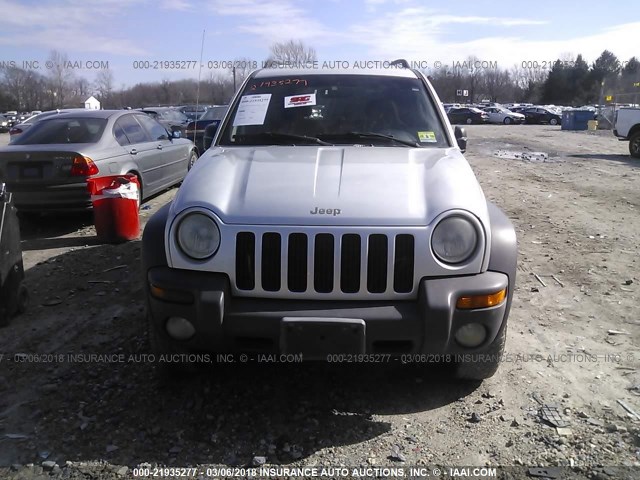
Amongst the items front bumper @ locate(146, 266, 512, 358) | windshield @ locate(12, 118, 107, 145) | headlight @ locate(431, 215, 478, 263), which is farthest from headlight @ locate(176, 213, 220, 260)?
windshield @ locate(12, 118, 107, 145)

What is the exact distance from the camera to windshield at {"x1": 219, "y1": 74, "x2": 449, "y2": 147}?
4.00m

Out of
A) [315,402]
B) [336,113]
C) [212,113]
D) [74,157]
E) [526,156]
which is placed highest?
[212,113]

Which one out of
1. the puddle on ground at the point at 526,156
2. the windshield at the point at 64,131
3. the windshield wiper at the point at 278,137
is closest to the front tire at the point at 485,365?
the windshield wiper at the point at 278,137

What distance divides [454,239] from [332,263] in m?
0.66

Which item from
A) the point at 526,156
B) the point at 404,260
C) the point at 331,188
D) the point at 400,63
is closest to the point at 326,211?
the point at 331,188

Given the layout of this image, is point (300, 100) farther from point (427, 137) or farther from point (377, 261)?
point (377, 261)

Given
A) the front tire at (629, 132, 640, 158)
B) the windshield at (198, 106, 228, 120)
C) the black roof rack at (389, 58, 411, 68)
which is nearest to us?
the black roof rack at (389, 58, 411, 68)

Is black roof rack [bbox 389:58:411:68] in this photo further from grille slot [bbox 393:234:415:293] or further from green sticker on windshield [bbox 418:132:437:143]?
grille slot [bbox 393:234:415:293]

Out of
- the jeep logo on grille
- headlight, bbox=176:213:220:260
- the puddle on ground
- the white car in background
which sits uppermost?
the white car in background

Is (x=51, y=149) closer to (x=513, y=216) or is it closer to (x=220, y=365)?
(x=220, y=365)

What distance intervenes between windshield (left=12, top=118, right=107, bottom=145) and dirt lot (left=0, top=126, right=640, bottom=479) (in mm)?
2894

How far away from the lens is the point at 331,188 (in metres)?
3.06

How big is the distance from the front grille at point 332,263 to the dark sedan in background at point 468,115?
42.6 metres

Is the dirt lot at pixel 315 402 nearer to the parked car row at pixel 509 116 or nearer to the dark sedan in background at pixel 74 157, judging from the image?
the dark sedan in background at pixel 74 157
